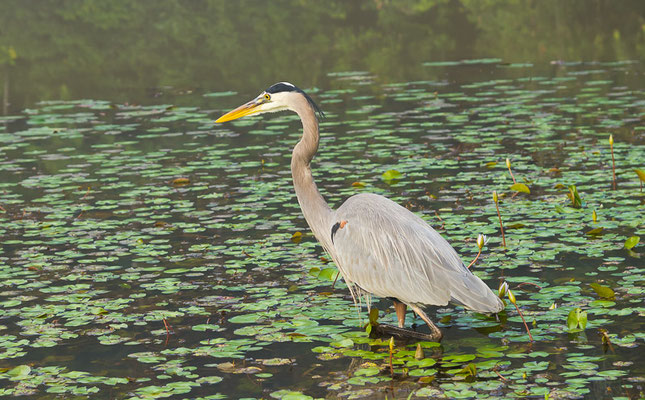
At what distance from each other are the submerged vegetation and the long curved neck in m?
0.61

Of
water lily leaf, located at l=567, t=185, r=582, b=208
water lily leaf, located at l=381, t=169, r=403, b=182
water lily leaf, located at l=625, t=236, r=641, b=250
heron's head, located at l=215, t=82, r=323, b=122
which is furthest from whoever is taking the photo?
water lily leaf, located at l=381, t=169, r=403, b=182

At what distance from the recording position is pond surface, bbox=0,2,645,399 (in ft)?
17.9

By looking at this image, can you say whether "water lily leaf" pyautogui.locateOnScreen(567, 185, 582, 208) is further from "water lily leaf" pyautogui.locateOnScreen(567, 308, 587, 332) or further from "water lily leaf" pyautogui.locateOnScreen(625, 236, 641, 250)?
"water lily leaf" pyautogui.locateOnScreen(567, 308, 587, 332)

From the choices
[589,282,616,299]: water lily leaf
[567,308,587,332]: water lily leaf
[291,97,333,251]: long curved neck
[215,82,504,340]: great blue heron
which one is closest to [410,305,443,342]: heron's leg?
[215,82,504,340]: great blue heron

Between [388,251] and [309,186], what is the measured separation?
849mm

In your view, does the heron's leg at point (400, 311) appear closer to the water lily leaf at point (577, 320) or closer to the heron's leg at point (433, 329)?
the heron's leg at point (433, 329)

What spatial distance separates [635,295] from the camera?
20.8 ft

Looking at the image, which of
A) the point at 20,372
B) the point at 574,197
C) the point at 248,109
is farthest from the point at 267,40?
the point at 20,372

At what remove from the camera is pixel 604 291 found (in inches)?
244

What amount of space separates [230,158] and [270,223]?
3585mm

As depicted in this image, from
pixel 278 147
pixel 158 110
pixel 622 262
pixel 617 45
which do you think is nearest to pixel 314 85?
pixel 158 110

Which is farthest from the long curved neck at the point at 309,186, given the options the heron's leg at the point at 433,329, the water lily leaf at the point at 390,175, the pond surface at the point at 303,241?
the water lily leaf at the point at 390,175

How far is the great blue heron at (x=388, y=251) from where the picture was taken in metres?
5.70

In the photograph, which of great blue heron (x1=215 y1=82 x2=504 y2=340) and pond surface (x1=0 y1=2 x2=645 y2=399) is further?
→ great blue heron (x1=215 y1=82 x2=504 y2=340)
